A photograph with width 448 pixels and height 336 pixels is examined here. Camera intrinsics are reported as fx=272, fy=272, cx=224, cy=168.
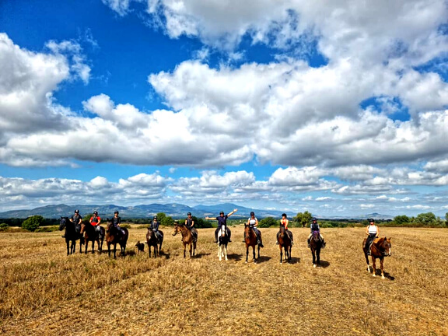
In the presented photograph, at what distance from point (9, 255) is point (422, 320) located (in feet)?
97.2

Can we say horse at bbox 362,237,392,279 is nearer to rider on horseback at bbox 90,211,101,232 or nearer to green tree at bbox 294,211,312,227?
rider on horseback at bbox 90,211,101,232

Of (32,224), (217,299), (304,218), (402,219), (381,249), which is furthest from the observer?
(402,219)

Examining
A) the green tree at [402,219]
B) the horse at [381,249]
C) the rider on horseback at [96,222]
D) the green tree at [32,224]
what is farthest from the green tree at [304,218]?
the green tree at [32,224]

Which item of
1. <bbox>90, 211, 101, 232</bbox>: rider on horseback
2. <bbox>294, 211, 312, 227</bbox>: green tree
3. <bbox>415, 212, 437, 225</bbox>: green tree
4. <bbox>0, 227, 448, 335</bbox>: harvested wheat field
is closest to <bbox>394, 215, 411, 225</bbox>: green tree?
<bbox>415, 212, 437, 225</bbox>: green tree

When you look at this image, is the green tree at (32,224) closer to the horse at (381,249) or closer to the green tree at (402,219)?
the horse at (381,249)

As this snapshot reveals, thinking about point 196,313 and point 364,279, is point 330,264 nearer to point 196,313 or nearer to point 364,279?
point 364,279

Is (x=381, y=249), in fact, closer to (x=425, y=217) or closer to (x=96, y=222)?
(x=96, y=222)

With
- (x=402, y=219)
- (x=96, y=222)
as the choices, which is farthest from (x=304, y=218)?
(x=96, y=222)

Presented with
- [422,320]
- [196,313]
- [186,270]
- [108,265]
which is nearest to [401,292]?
[422,320]

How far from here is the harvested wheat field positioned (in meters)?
9.61

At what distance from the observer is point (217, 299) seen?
12195 millimetres

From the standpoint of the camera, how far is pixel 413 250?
28.6m

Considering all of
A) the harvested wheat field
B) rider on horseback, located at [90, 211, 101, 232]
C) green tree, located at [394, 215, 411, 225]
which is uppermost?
rider on horseback, located at [90, 211, 101, 232]

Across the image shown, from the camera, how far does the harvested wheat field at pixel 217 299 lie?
9.61 metres
